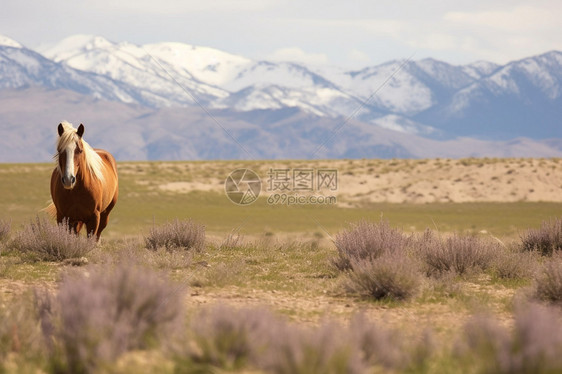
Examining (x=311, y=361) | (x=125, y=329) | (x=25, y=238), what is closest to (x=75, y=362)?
(x=125, y=329)

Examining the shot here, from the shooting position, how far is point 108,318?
20.7 ft

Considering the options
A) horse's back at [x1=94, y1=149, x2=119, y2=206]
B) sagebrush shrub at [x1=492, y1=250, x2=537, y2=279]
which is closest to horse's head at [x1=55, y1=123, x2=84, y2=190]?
horse's back at [x1=94, y1=149, x2=119, y2=206]

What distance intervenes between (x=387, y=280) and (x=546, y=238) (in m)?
6.90

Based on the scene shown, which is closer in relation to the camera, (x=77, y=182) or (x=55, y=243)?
(x=77, y=182)

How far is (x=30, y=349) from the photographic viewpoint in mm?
6719

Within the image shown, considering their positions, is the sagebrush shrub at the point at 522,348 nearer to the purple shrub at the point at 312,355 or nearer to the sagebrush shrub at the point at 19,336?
the purple shrub at the point at 312,355

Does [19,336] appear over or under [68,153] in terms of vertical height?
under

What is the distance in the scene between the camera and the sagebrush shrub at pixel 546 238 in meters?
15.0

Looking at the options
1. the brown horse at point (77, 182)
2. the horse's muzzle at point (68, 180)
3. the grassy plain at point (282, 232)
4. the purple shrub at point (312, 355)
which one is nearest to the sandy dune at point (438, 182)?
the grassy plain at point (282, 232)

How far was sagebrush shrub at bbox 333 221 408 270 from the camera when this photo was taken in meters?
12.1

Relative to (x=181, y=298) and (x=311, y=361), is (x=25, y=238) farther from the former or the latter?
(x=311, y=361)

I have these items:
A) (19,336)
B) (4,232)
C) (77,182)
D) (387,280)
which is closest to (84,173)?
(77,182)

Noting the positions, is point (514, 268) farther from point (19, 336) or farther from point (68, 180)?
point (19, 336)

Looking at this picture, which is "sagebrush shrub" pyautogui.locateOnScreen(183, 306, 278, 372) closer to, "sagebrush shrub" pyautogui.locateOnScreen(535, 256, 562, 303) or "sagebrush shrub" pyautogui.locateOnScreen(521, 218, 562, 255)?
"sagebrush shrub" pyautogui.locateOnScreen(535, 256, 562, 303)
